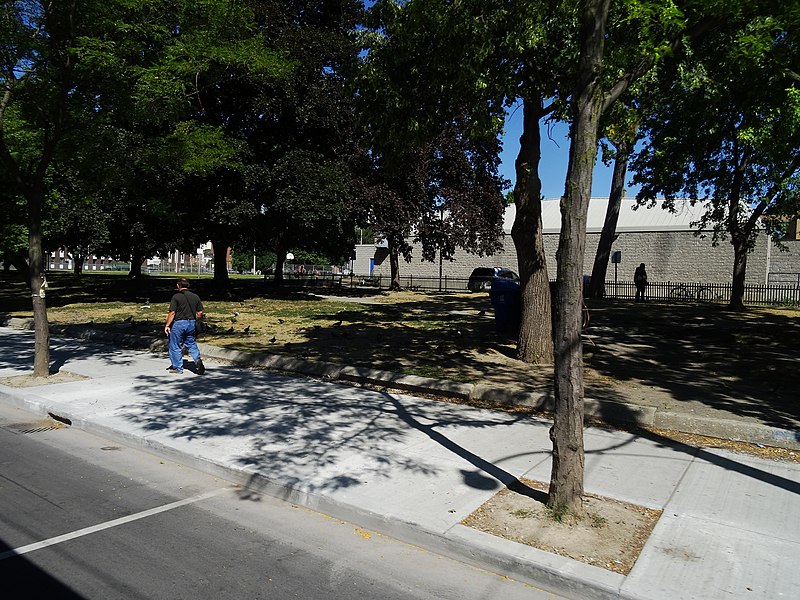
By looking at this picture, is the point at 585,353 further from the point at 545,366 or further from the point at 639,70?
the point at 639,70

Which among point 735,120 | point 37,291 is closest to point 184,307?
point 37,291

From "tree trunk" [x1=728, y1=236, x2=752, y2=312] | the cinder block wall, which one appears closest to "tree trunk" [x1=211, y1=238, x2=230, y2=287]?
the cinder block wall

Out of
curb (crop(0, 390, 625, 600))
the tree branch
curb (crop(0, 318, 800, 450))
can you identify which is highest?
the tree branch

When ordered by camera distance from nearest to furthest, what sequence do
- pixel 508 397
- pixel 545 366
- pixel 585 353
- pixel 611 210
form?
pixel 508 397 < pixel 545 366 < pixel 585 353 < pixel 611 210

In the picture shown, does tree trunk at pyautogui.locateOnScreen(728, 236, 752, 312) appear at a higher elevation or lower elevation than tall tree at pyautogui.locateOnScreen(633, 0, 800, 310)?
lower

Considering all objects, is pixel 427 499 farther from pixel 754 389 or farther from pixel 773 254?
pixel 773 254

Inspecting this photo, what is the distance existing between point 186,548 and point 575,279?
3582mm

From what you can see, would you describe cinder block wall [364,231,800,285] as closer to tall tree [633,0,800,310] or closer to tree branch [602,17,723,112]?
tall tree [633,0,800,310]

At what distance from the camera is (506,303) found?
13.8m

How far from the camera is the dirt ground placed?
4652 mm

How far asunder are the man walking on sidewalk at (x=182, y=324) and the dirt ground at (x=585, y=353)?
7.12 ft

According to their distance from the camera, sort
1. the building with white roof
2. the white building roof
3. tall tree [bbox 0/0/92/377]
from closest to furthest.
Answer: tall tree [bbox 0/0/92/377] < the building with white roof < the white building roof

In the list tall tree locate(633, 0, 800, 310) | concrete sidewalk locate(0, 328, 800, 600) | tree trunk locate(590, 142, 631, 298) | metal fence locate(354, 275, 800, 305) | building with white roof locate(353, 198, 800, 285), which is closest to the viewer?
concrete sidewalk locate(0, 328, 800, 600)

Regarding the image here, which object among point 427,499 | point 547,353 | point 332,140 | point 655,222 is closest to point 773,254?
point 655,222
